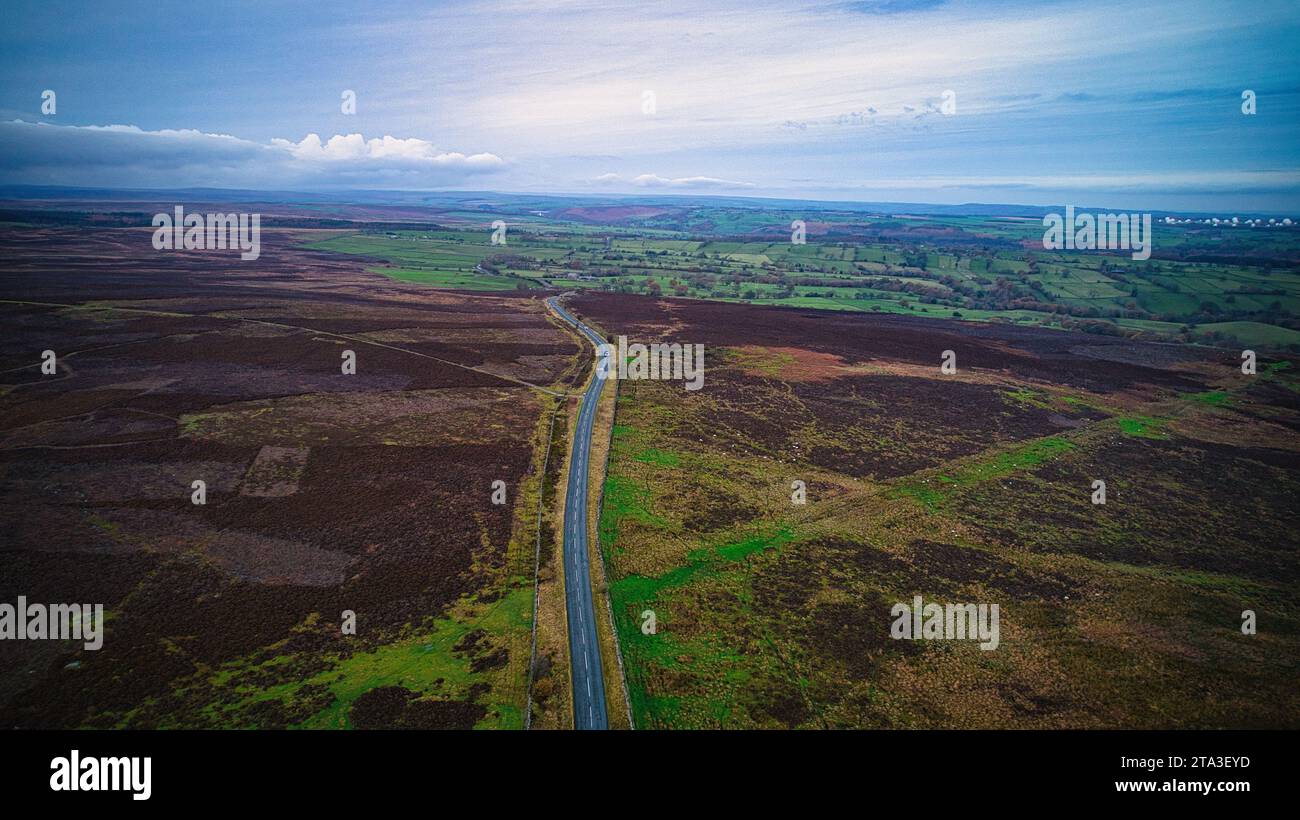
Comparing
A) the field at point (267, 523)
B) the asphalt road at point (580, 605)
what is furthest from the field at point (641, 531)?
the asphalt road at point (580, 605)

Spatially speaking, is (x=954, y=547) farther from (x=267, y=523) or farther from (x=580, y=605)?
(x=267, y=523)

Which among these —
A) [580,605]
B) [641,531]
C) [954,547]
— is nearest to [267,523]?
[580,605]

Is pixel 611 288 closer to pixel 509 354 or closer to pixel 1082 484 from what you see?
pixel 509 354

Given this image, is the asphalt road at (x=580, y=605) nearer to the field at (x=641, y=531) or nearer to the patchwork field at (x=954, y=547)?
the field at (x=641, y=531)

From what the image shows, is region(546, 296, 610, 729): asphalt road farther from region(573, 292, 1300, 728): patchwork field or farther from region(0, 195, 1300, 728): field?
region(573, 292, 1300, 728): patchwork field

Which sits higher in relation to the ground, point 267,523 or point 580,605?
point 267,523
